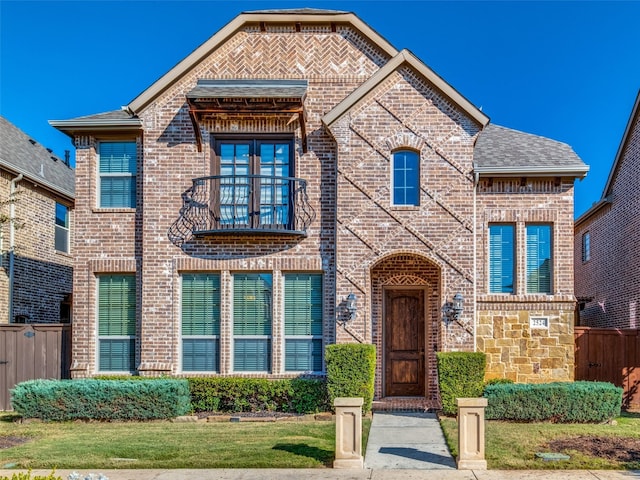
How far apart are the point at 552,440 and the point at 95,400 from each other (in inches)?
323

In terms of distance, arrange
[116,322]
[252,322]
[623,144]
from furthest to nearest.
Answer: [623,144], [116,322], [252,322]

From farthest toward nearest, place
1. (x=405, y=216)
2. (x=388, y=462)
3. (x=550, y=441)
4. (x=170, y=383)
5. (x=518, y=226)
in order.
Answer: (x=518, y=226) < (x=405, y=216) < (x=170, y=383) < (x=550, y=441) < (x=388, y=462)

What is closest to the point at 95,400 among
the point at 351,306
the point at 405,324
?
the point at 351,306

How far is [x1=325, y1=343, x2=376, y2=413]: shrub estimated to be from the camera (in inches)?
509

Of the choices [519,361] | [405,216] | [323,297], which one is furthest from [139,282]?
[519,361]

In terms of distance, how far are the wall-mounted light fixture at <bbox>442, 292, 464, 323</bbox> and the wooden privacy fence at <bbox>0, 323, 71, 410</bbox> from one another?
843 centimetres

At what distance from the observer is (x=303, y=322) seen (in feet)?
46.5

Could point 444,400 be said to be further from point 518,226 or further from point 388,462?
point 518,226

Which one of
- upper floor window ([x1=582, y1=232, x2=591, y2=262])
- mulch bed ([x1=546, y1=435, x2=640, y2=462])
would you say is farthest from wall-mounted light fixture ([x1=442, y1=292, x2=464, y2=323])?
upper floor window ([x1=582, y1=232, x2=591, y2=262])

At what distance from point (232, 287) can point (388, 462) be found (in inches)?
238

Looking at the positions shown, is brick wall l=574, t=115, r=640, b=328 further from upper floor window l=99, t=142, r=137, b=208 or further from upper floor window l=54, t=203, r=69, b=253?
upper floor window l=54, t=203, r=69, b=253

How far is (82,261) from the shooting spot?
1444 cm

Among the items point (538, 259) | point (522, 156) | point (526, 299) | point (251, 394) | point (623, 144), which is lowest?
point (251, 394)

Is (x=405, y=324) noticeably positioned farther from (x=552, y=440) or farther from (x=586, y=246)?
(x=586, y=246)
